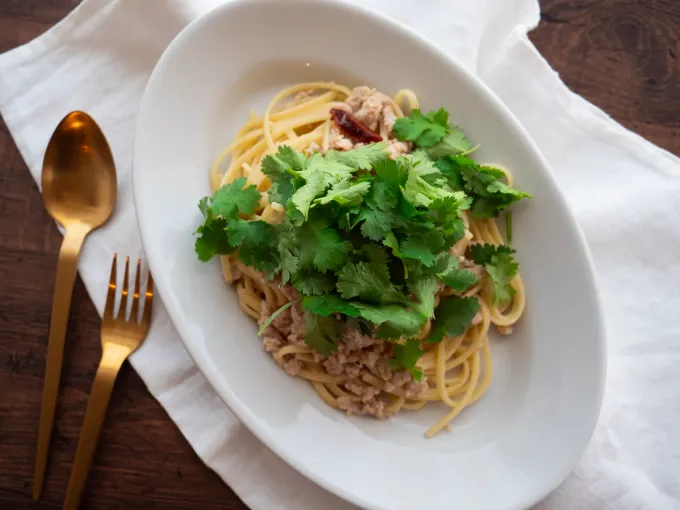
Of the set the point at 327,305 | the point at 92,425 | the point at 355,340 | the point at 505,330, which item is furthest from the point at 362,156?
the point at 92,425

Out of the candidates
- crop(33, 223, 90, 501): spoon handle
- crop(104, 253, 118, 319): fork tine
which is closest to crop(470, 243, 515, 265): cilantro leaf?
crop(104, 253, 118, 319): fork tine

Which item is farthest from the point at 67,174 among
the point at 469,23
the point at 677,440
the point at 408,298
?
the point at 677,440

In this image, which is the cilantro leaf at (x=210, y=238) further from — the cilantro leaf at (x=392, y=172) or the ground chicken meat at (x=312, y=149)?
the cilantro leaf at (x=392, y=172)

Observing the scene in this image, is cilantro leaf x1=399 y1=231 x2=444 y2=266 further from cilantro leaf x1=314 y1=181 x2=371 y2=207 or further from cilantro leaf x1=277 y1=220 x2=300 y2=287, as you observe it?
cilantro leaf x1=277 y1=220 x2=300 y2=287

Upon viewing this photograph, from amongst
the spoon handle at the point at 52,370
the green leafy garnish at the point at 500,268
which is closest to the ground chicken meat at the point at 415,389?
the green leafy garnish at the point at 500,268

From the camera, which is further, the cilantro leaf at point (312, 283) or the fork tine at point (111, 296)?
the fork tine at point (111, 296)

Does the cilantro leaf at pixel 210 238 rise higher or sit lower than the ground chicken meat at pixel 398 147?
lower

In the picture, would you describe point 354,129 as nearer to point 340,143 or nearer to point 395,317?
point 340,143
